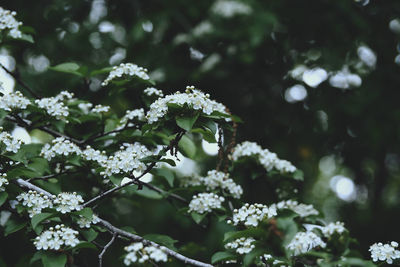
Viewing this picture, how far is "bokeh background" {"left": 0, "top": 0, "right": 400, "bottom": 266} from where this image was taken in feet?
16.1

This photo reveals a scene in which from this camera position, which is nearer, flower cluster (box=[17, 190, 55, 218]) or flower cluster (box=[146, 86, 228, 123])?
flower cluster (box=[146, 86, 228, 123])

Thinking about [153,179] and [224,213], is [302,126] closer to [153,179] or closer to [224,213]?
[153,179]

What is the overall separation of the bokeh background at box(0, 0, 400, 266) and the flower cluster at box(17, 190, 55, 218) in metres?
2.25

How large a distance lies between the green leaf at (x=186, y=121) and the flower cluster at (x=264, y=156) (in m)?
1.17

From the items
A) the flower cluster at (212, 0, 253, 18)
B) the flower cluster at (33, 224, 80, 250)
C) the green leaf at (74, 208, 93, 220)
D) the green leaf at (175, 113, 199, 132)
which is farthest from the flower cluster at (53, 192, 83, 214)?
the flower cluster at (212, 0, 253, 18)

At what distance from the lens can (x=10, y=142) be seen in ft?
8.52

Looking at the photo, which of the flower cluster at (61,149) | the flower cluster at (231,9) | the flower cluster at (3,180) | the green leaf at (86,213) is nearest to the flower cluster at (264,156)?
the flower cluster at (61,149)

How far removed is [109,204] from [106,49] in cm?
278

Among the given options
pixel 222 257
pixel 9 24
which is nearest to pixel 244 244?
pixel 222 257

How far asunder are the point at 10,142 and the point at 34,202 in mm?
406

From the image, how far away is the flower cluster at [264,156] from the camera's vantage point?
136 inches

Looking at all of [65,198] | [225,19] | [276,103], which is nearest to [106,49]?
[225,19]

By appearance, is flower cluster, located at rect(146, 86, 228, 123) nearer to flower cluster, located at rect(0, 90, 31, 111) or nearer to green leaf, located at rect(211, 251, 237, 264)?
green leaf, located at rect(211, 251, 237, 264)

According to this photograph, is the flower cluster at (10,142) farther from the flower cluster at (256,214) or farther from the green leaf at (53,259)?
the flower cluster at (256,214)
